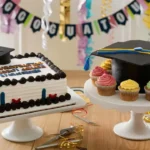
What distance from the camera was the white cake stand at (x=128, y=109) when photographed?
1.43 metres

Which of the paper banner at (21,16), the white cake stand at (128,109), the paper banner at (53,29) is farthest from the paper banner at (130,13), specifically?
the white cake stand at (128,109)

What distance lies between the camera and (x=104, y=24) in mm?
→ 2346

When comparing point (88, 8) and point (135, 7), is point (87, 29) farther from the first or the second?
point (135, 7)

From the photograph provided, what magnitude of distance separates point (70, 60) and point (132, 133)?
2.96 ft

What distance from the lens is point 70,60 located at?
8.06 feet

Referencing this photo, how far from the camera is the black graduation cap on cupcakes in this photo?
1.49m

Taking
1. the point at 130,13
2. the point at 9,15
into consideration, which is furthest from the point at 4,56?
the point at 130,13

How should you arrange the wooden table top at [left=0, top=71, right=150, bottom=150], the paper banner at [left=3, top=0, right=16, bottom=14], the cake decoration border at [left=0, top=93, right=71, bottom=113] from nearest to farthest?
the cake decoration border at [left=0, top=93, right=71, bottom=113]
the wooden table top at [left=0, top=71, right=150, bottom=150]
the paper banner at [left=3, top=0, right=16, bottom=14]

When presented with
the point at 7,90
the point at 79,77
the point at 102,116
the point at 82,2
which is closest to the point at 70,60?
the point at 79,77

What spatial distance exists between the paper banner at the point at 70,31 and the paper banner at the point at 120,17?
245 mm

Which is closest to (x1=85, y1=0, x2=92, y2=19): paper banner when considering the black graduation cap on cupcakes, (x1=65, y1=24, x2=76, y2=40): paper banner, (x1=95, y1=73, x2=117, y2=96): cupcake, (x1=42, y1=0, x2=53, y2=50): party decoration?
(x1=65, y1=24, x2=76, y2=40): paper banner

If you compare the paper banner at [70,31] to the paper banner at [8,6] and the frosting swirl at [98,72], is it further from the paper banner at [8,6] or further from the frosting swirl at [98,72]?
the frosting swirl at [98,72]

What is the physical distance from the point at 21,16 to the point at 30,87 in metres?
0.94

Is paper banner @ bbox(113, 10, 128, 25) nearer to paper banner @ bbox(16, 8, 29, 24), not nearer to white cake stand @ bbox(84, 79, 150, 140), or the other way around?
paper banner @ bbox(16, 8, 29, 24)
